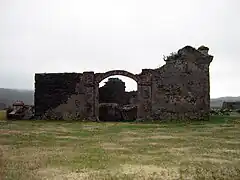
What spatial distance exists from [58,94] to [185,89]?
8.34 meters

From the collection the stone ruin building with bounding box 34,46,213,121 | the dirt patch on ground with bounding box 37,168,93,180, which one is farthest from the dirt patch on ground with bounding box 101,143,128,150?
the stone ruin building with bounding box 34,46,213,121

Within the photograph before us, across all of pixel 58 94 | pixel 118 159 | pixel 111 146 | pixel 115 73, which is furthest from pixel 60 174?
pixel 58 94

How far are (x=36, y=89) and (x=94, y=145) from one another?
1442 cm

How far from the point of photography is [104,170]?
23.5 feet

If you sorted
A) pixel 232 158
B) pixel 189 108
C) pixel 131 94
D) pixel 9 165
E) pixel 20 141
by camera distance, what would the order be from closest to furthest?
pixel 9 165 → pixel 232 158 → pixel 20 141 → pixel 189 108 → pixel 131 94

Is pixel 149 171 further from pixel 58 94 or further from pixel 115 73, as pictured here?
pixel 58 94

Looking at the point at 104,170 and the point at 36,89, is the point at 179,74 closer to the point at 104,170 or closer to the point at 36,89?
the point at 36,89

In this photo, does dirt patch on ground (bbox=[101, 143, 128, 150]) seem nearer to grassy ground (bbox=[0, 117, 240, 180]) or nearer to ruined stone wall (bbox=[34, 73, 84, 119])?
grassy ground (bbox=[0, 117, 240, 180])

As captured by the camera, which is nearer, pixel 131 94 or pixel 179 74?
pixel 179 74

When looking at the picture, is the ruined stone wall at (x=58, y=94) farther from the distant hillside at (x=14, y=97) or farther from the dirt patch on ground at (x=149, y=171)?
the distant hillside at (x=14, y=97)

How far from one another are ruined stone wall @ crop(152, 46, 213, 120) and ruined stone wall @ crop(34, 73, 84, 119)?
511 centimetres

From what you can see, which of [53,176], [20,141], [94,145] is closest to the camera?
[53,176]

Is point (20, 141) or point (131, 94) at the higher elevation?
point (131, 94)

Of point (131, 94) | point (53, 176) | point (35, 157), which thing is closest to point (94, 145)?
point (35, 157)
